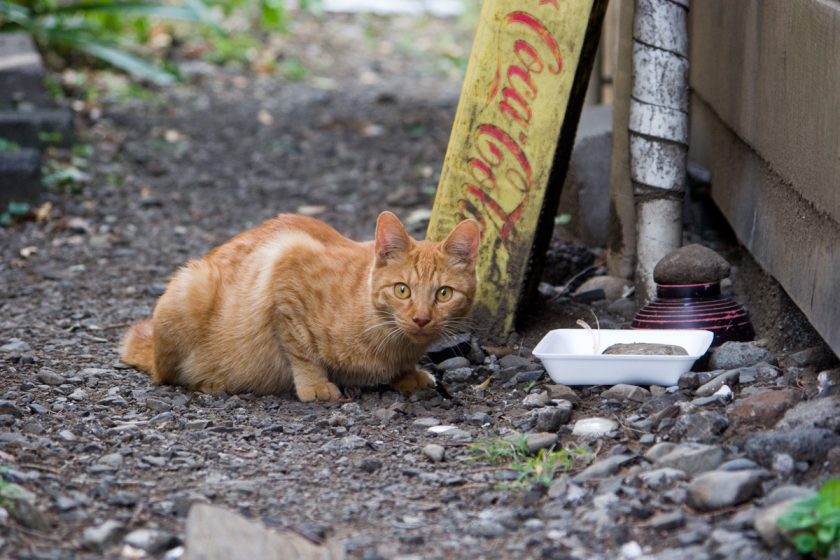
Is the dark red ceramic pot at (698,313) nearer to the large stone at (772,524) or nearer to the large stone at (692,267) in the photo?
the large stone at (692,267)

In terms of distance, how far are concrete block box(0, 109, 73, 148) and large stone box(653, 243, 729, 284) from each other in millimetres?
5292

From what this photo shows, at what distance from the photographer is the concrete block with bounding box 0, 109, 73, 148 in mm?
8109

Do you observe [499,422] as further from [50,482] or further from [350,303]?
[50,482]

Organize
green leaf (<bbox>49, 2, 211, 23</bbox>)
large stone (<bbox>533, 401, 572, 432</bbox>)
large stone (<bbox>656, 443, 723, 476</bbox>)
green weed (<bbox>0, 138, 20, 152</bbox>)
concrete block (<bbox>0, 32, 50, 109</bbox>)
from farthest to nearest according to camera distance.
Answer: green leaf (<bbox>49, 2, 211, 23</bbox>) < concrete block (<bbox>0, 32, 50, 109</bbox>) < green weed (<bbox>0, 138, 20, 152</bbox>) < large stone (<bbox>533, 401, 572, 432</bbox>) < large stone (<bbox>656, 443, 723, 476</bbox>)

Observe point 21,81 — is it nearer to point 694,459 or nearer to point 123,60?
point 123,60

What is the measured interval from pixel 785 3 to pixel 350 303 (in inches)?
79.2

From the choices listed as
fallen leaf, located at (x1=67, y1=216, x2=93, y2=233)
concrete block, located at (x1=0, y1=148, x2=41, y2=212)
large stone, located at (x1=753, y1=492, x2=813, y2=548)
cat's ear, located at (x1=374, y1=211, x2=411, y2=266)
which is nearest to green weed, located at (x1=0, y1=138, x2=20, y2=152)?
concrete block, located at (x1=0, y1=148, x2=41, y2=212)

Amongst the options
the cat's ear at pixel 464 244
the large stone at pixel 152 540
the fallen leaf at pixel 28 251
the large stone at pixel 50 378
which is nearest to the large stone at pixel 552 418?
the cat's ear at pixel 464 244

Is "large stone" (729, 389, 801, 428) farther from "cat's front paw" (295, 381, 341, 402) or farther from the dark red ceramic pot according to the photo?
"cat's front paw" (295, 381, 341, 402)

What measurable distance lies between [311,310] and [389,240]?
0.47m

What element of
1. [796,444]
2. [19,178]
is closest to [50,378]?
[796,444]

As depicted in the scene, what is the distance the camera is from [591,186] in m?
6.24

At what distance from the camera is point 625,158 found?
208 inches

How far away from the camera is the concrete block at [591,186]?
623 cm
